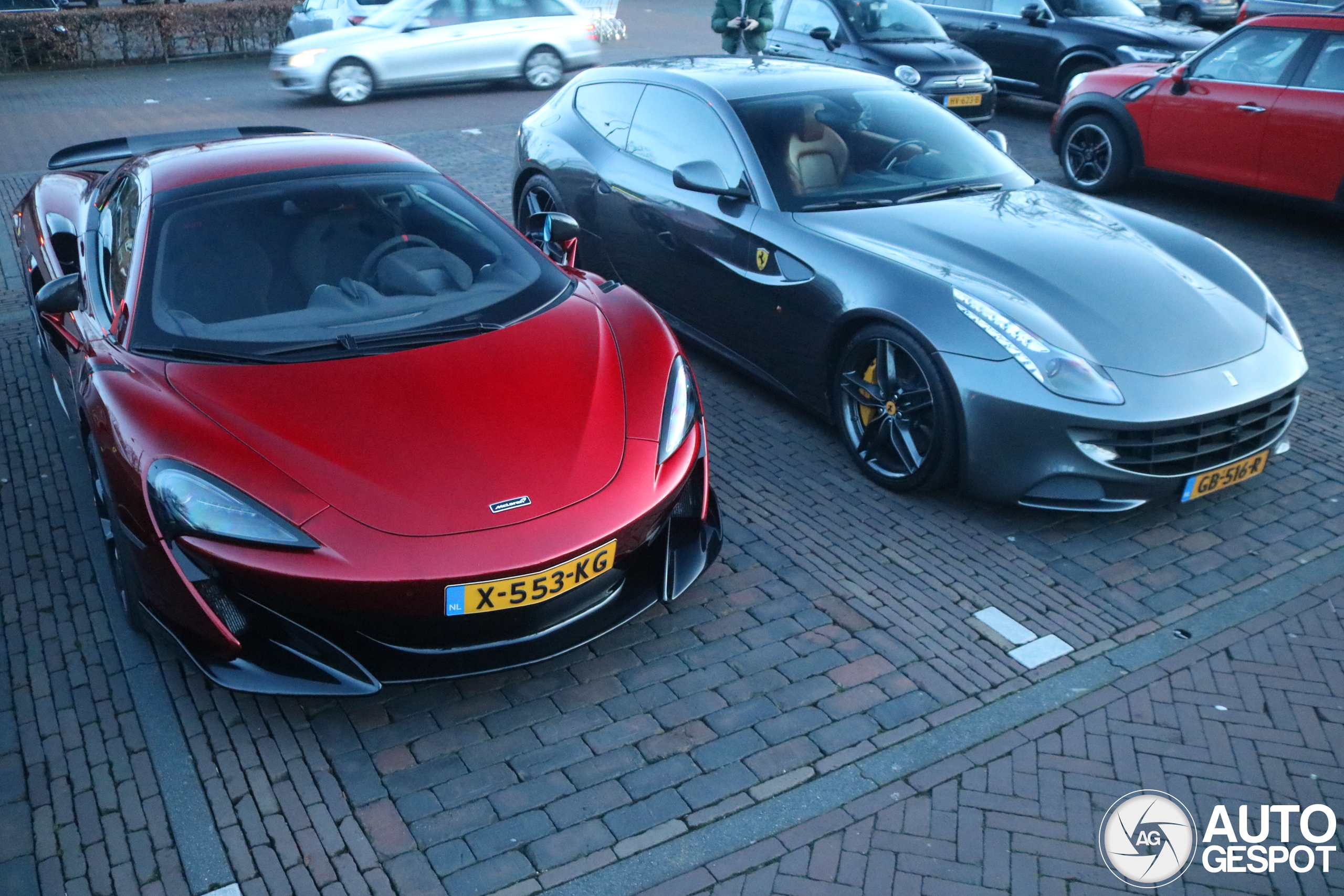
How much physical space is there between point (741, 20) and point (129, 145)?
7.03 meters

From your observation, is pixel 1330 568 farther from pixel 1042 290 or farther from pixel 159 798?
pixel 159 798

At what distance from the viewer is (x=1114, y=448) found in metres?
4.22

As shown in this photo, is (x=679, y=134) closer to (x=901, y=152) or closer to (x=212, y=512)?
(x=901, y=152)

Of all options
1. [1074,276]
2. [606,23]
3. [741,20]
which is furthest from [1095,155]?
[606,23]

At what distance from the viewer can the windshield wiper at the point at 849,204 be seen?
17.2ft

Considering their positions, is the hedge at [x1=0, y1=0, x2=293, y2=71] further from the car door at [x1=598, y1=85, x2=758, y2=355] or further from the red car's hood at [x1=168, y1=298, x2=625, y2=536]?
the red car's hood at [x1=168, y1=298, x2=625, y2=536]

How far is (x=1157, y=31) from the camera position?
12.2 m

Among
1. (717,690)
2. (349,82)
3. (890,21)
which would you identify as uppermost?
(890,21)

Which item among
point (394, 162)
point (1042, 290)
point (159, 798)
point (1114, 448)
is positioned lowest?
point (159, 798)

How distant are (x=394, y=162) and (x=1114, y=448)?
3.20 meters

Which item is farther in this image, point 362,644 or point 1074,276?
point 1074,276

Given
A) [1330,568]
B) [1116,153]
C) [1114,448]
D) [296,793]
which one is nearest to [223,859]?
[296,793]

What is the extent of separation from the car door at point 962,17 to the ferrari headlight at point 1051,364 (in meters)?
10.3

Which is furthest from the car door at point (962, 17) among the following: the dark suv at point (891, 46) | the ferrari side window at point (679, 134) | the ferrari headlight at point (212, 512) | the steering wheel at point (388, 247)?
the ferrari headlight at point (212, 512)
